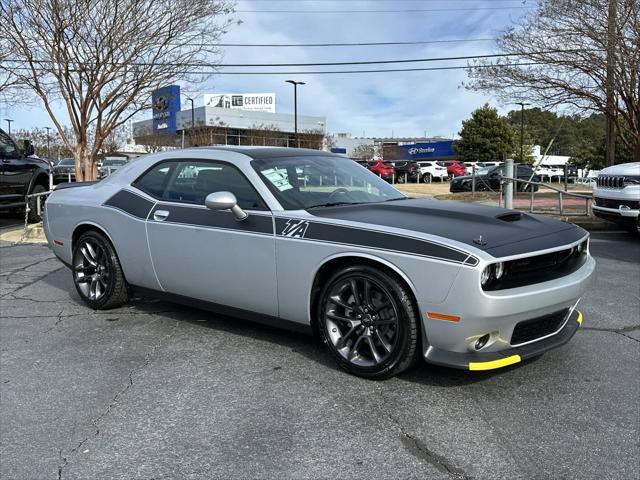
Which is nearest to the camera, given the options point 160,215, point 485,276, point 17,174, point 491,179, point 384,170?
point 485,276

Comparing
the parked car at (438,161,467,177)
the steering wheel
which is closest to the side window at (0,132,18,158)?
the steering wheel

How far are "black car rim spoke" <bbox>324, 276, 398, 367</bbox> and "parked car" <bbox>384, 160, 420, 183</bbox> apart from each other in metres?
36.0

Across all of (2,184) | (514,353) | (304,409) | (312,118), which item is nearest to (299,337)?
(304,409)

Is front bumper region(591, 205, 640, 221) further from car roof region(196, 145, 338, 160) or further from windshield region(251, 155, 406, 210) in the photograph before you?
car roof region(196, 145, 338, 160)

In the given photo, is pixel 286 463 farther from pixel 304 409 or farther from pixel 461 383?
pixel 461 383

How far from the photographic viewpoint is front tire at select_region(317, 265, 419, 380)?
11.4 feet

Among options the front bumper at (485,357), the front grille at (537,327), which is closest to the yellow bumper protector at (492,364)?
the front bumper at (485,357)

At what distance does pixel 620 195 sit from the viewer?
31.3ft

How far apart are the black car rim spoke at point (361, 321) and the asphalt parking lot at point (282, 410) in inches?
7.4

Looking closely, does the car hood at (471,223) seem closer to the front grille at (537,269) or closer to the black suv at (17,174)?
the front grille at (537,269)

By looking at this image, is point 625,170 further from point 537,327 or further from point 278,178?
point 278,178

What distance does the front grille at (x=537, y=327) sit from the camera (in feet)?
11.3

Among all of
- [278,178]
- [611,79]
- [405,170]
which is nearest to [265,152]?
[278,178]

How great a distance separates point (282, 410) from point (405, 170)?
3741cm
